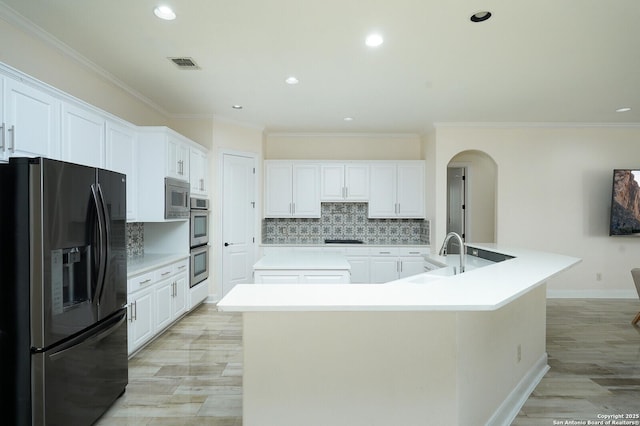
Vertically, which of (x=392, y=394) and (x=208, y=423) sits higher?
(x=392, y=394)

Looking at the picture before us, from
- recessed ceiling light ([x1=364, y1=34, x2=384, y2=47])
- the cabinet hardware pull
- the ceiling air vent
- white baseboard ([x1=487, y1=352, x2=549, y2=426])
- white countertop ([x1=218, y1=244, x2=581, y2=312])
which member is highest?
the ceiling air vent

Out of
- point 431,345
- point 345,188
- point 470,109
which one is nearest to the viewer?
point 431,345

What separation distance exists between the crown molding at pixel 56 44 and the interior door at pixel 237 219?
1.63 metres

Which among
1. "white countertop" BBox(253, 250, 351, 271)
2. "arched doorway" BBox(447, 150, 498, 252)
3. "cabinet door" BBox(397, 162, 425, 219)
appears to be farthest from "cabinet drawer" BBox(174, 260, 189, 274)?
"arched doorway" BBox(447, 150, 498, 252)

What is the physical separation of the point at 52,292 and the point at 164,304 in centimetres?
187

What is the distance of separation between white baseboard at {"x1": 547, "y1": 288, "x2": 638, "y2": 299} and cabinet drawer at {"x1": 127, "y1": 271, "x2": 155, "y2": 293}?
560 centimetres

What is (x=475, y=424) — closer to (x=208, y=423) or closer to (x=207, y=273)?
(x=208, y=423)

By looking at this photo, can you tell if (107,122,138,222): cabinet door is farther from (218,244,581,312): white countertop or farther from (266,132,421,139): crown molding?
(266,132,421,139): crown molding

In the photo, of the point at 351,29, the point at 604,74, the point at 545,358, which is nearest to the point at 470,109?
the point at 604,74

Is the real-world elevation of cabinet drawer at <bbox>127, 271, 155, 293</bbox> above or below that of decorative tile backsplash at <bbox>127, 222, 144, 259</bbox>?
below

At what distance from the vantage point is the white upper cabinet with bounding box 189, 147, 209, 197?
428 cm

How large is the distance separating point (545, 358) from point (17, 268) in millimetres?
3774

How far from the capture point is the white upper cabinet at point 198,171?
4.28 metres

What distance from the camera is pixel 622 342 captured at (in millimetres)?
3404
